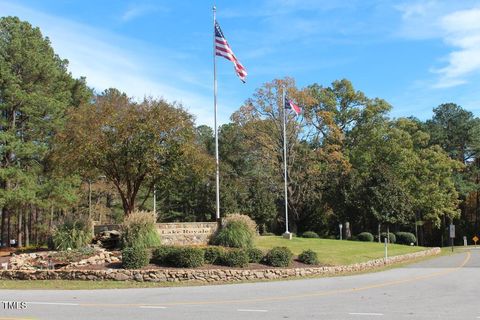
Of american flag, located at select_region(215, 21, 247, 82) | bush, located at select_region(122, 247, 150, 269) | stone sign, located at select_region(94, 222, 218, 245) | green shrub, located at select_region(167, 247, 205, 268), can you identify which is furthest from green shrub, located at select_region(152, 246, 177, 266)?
american flag, located at select_region(215, 21, 247, 82)

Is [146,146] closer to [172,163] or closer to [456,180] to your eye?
[172,163]

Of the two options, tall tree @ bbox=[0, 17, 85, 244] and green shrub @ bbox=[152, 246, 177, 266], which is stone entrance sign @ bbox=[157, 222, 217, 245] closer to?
green shrub @ bbox=[152, 246, 177, 266]

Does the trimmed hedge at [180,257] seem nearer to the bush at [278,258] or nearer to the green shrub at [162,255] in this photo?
the green shrub at [162,255]

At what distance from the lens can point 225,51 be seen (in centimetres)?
3028

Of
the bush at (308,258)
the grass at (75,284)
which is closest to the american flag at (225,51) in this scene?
the bush at (308,258)

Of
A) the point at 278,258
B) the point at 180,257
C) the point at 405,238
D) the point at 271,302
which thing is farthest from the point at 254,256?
the point at 405,238

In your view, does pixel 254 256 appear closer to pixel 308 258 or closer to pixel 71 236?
pixel 308 258

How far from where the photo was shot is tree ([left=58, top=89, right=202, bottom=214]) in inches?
1113

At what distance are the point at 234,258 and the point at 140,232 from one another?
538 cm

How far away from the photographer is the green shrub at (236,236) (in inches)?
1032

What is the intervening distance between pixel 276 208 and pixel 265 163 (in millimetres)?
6000

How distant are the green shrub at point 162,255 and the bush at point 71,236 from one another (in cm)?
620

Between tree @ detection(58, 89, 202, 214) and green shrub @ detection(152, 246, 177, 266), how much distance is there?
711 cm

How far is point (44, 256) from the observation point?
24.7 m
